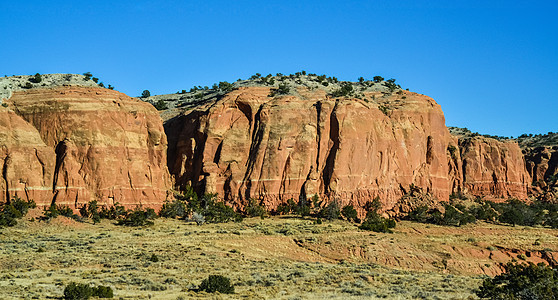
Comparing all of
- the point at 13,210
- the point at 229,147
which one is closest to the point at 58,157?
the point at 13,210

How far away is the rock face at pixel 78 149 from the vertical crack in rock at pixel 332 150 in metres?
15.3

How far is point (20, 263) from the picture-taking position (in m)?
39.8

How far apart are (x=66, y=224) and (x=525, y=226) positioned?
45.0m

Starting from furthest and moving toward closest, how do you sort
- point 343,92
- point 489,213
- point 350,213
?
point 343,92 < point 489,213 < point 350,213

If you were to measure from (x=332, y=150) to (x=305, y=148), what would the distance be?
264cm

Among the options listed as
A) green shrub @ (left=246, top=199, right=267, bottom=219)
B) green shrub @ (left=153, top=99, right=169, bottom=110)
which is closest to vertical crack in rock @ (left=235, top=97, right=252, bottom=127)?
green shrub @ (left=246, top=199, right=267, bottom=219)

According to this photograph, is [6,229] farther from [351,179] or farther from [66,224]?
[351,179]

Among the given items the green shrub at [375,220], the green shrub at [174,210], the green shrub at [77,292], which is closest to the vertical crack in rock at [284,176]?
the green shrub at [375,220]

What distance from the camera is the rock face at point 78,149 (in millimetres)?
59656

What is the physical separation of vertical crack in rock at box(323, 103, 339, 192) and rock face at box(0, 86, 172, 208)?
1528 centimetres

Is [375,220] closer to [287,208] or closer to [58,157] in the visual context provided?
[287,208]

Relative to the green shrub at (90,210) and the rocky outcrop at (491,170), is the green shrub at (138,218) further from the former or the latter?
the rocky outcrop at (491,170)

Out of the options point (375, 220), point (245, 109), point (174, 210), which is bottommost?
point (174, 210)

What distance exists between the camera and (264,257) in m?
48.5
